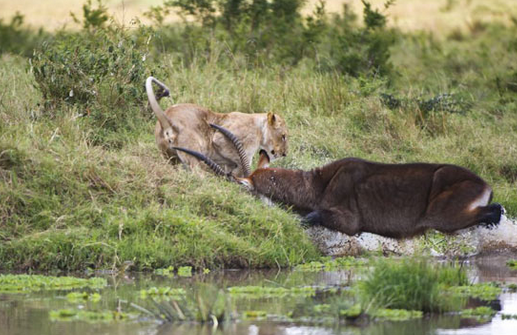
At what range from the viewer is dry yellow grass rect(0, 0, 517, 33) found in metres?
34.8

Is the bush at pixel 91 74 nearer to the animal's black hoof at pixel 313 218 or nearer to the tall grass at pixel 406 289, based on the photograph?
the animal's black hoof at pixel 313 218

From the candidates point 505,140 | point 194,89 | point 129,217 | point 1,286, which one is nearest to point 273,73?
point 194,89

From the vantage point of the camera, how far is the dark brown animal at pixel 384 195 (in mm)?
9180

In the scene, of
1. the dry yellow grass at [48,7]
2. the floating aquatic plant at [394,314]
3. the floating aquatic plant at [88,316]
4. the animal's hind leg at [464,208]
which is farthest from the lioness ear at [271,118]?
the dry yellow grass at [48,7]

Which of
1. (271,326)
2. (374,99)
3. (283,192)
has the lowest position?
(271,326)

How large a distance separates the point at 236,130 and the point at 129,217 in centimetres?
223

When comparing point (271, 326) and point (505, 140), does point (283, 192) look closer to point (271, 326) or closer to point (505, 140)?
point (271, 326)

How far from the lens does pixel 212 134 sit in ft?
35.8

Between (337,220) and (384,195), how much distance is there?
51 centimetres

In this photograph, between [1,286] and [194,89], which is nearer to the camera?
[1,286]

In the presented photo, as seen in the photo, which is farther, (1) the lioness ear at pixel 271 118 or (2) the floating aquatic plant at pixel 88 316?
(1) the lioness ear at pixel 271 118

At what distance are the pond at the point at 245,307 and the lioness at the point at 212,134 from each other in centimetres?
209

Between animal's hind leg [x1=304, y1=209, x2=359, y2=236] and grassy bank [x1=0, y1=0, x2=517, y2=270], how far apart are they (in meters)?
0.23

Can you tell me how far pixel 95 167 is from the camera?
959 centimetres
